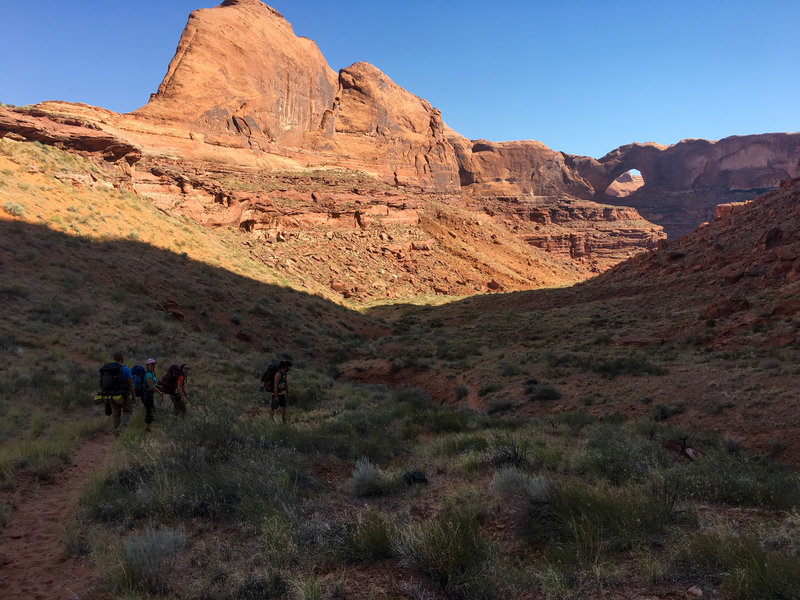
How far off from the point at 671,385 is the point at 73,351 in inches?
595

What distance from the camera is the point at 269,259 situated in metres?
36.3

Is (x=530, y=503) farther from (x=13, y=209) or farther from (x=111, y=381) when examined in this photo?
(x=13, y=209)

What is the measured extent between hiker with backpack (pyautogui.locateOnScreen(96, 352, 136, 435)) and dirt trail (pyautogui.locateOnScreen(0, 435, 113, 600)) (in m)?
1.77

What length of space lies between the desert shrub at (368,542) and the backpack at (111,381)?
5.75m

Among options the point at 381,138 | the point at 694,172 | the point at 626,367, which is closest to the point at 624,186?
the point at 694,172

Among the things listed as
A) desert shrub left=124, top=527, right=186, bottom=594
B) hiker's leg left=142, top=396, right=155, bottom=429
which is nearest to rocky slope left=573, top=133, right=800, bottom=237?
hiker's leg left=142, top=396, right=155, bottom=429

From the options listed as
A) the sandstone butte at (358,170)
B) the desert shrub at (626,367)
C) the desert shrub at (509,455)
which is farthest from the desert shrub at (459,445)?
the sandstone butte at (358,170)

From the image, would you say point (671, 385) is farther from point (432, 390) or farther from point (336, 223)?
point (336, 223)

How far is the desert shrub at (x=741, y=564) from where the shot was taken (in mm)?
2588

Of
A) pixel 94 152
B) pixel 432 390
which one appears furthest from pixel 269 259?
pixel 432 390

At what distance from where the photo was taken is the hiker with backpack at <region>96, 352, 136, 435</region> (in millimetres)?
7457

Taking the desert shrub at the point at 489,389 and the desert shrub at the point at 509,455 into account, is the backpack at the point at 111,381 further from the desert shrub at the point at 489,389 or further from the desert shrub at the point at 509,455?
the desert shrub at the point at 489,389

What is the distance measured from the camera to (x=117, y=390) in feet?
24.7

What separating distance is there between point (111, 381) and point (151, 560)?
5.17 metres
